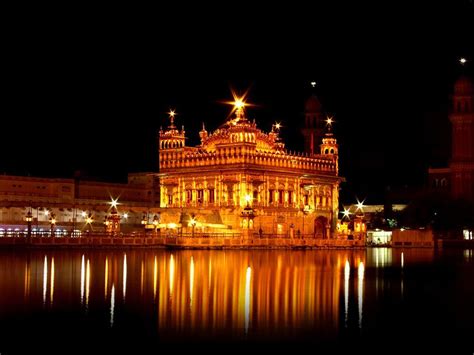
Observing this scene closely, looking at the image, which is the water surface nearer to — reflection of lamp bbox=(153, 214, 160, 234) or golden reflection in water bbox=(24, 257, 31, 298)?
golden reflection in water bbox=(24, 257, 31, 298)

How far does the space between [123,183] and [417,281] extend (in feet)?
198

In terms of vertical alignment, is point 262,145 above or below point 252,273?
above

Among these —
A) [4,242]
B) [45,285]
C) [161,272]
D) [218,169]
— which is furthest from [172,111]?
[45,285]

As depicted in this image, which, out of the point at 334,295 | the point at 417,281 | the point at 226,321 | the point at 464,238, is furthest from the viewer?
the point at 464,238

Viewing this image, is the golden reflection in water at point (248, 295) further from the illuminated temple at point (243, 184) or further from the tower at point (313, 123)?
the tower at point (313, 123)

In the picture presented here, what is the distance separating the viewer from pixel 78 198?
275 ft

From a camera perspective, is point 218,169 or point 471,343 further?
point 218,169

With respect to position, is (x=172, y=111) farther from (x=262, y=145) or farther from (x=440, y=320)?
(x=440, y=320)

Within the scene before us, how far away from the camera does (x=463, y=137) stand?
3199 inches

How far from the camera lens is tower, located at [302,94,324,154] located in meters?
87.6

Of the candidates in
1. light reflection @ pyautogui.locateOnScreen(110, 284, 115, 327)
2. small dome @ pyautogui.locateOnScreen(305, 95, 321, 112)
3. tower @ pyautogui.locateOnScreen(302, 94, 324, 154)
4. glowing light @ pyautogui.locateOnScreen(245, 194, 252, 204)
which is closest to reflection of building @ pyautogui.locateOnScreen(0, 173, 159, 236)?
glowing light @ pyautogui.locateOnScreen(245, 194, 252, 204)

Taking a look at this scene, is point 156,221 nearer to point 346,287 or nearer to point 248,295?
point 346,287

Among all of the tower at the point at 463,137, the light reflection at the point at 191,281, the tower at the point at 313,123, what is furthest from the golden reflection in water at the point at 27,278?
the tower at the point at 313,123

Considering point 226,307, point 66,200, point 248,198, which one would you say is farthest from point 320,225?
point 226,307
